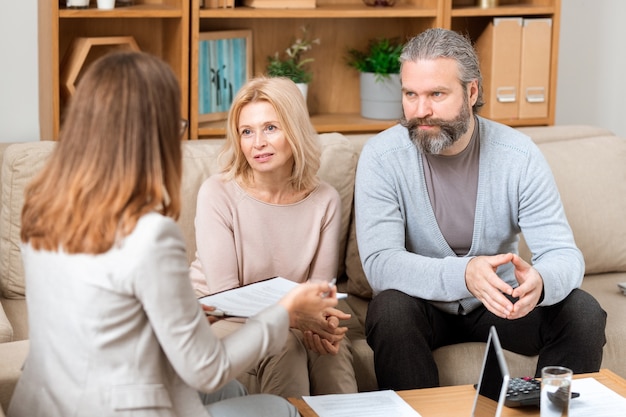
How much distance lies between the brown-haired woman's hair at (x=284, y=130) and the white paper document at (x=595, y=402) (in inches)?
31.3

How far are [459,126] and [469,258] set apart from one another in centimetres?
33

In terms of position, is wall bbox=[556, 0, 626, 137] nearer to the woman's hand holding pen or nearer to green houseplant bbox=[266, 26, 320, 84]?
green houseplant bbox=[266, 26, 320, 84]

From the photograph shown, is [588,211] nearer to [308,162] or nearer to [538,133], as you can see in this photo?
[538,133]

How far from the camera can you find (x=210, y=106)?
9.75 ft

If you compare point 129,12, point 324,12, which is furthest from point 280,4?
point 129,12

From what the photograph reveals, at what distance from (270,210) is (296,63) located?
104 centimetres

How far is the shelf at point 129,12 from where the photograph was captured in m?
2.66

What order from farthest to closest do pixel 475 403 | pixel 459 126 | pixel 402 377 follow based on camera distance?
pixel 459 126
pixel 402 377
pixel 475 403

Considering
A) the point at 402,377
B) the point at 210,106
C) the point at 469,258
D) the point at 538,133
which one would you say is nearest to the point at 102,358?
the point at 402,377

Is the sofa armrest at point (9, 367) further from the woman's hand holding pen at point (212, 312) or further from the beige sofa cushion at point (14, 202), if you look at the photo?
the beige sofa cushion at point (14, 202)

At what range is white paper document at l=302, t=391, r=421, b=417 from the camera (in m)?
1.70

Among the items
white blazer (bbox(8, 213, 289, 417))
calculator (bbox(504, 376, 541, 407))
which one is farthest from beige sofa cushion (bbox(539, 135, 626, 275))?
white blazer (bbox(8, 213, 289, 417))

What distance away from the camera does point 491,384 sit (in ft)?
5.33

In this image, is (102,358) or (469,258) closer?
(102,358)
